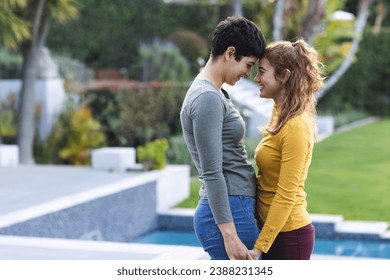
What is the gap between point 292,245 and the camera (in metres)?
3.06

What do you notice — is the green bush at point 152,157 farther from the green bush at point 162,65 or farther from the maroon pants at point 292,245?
the green bush at point 162,65

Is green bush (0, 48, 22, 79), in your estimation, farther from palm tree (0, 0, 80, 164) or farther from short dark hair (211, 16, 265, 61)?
short dark hair (211, 16, 265, 61)

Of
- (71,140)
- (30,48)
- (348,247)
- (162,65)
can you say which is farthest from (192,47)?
(348,247)

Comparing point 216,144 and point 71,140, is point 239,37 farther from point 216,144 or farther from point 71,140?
point 71,140

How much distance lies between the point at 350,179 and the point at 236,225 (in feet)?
27.8

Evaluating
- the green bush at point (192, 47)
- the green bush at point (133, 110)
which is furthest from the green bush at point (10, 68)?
the green bush at point (192, 47)

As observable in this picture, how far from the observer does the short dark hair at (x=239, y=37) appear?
9.52 feet

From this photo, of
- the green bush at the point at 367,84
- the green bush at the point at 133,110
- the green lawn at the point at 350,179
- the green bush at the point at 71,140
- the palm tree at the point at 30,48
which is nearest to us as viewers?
the green lawn at the point at 350,179

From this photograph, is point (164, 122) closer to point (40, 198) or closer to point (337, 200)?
point (337, 200)

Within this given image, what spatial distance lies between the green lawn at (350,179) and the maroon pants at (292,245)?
5.99m

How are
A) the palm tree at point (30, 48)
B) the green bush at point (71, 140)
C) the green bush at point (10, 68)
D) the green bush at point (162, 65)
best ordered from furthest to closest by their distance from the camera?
the green bush at point (162, 65) → the green bush at point (10, 68) → the green bush at point (71, 140) → the palm tree at point (30, 48)

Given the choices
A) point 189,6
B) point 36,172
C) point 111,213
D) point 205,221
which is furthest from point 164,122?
point 205,221

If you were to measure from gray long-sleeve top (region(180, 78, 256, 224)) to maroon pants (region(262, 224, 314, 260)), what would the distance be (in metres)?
0.23
